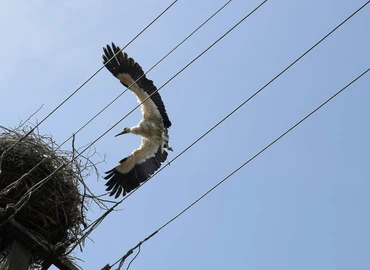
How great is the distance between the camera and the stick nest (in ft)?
19.7

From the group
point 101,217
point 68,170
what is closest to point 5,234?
point 101,217

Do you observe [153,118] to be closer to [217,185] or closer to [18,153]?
[18,153]

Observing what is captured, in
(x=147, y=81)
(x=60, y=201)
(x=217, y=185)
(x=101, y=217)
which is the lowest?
(x=217, y=185)

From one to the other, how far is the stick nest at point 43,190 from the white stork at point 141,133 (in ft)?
Answer: 5.70

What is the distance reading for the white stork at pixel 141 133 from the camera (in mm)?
8508

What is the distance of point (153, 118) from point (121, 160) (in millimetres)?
625

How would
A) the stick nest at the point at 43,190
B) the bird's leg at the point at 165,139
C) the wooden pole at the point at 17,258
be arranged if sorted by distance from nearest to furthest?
the wooden pole at the point at 17,258 → the stick nest at the point at 43,190 → the bird's leg at the point at 165,139

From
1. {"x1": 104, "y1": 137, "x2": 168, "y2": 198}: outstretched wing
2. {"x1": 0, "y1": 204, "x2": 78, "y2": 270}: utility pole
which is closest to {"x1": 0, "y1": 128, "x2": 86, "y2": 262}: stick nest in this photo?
{"x1": 0, "y1": 204, "x2": 78, "y2": 270}: utility pole

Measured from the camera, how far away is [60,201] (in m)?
6.23

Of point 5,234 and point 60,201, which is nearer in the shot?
point 5,234

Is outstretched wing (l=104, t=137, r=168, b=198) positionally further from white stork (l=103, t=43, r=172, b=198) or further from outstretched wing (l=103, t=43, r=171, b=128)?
outstretched wing (l=103, t=43, r=171, b=128)

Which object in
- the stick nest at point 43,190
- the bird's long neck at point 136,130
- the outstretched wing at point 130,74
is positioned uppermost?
the outstretched wing at point 130,74

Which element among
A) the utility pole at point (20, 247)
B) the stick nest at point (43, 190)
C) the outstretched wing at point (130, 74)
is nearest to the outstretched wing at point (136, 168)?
the outstretched wing at point (130, 74)

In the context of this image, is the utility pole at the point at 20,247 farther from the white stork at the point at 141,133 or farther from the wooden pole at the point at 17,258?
the white stork at the point at 141,133
